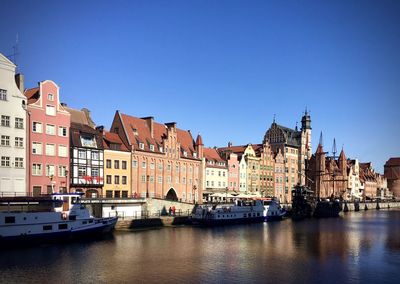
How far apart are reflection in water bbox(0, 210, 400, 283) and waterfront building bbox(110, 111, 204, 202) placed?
25.5m

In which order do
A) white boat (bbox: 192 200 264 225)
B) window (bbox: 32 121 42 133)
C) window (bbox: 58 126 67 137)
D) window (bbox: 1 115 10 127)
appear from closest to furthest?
1. window (bbox: 1 115 10 127)
2. window (bbox: 32 121 42 133)
3. window (bbox: 58 126 67 137)
4. white boat (bbox: 192 200 264 225)

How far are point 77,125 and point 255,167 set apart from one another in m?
68.8

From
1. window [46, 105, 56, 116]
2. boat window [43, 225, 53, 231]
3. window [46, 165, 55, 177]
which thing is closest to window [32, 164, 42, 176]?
window [46, 165, 55, 177]

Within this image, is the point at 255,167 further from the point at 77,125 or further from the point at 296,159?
the point at 77,125

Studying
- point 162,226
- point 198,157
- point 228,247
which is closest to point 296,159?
point 198,157

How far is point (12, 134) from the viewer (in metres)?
73.5

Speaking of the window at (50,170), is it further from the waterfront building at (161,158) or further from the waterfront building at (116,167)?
the waterfront building at (161,158)

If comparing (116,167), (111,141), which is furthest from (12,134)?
(116,167)

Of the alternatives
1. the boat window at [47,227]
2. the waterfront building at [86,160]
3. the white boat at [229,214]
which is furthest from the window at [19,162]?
the white boat at [229,214]

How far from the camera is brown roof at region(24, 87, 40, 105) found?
7855cm

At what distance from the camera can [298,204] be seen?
423ft

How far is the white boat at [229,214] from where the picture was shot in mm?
90625

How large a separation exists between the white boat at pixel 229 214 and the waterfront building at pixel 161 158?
11.3m

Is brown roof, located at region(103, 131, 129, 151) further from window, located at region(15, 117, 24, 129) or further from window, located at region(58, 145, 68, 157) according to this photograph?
window, located at region(15, 117, 24, 129)
